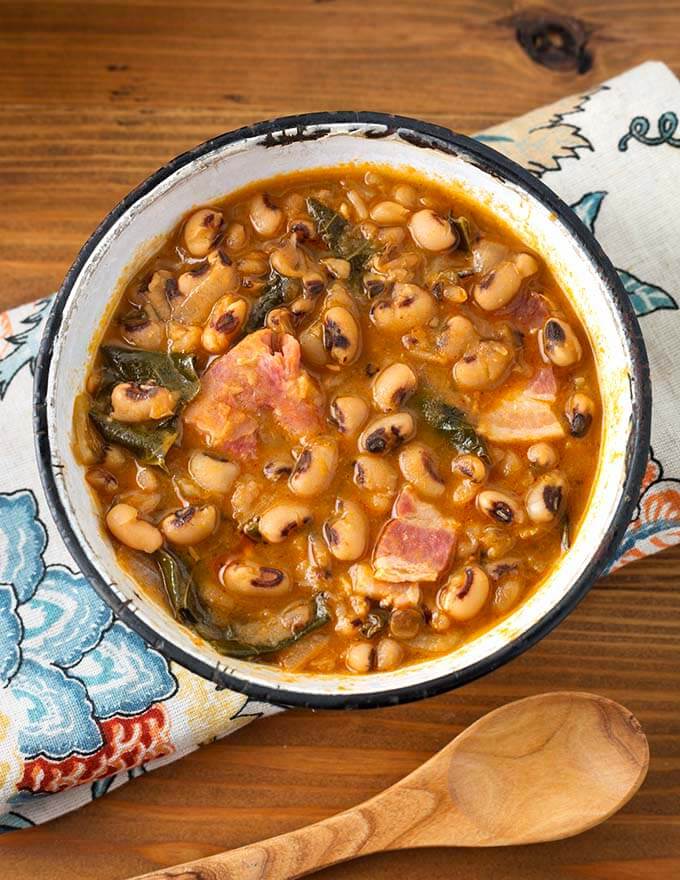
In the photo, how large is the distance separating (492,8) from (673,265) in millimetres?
1158

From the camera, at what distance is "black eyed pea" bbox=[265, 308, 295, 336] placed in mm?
2738

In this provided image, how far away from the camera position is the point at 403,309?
2750mm

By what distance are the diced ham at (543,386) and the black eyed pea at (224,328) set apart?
75 cm

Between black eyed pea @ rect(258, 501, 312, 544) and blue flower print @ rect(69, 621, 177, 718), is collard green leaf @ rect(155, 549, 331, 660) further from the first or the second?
blue flower print @ rect(69, 621, 177, 718)

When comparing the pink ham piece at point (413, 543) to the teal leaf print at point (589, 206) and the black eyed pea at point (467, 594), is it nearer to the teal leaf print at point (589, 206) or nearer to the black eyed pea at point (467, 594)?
the black eyed pea at point (467, 594)

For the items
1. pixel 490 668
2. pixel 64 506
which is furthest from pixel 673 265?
pixel 64 506

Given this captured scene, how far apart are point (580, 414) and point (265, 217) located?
965mm

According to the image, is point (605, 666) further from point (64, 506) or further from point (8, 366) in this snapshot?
point (8, 366)

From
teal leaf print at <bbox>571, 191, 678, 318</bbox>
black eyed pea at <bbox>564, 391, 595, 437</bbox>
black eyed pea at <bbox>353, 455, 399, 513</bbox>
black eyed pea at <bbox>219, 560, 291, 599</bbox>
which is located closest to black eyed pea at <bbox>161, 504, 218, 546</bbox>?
black eyed pea at <bbox>219, 560, 291, 599</bbox>

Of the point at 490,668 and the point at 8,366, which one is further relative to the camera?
the point at 8,366

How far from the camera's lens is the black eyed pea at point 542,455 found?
8.89 feet

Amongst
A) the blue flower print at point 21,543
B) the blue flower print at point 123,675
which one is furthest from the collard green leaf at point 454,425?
the blue flower print at point 21,543

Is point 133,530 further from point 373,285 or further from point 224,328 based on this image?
point 373,285

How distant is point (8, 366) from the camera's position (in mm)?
3236
